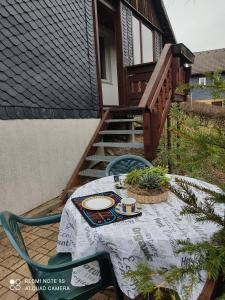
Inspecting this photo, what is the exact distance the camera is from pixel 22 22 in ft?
11.5

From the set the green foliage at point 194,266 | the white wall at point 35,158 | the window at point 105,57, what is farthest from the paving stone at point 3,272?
the window at point 105,57

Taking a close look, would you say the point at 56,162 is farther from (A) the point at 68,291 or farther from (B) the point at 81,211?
(A) the point at 68,291

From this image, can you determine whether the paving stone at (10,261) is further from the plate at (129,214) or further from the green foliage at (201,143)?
the green foliage at (201,143)

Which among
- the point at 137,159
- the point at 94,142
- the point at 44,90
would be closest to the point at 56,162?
the point at 94,142

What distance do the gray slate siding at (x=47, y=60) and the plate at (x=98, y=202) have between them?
199cm

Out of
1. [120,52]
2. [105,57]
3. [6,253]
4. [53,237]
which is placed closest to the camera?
[6,253]

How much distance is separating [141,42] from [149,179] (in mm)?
6594

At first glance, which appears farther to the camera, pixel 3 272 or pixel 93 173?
pixel 93 173

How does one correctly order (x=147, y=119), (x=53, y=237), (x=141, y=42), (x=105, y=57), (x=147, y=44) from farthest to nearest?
(x=147, y=44), (x=105, y=57), (x=141, y=42), (x=147, y=119), (x=53, y=237)

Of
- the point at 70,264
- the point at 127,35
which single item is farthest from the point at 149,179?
the point at 127,35

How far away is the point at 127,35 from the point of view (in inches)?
251

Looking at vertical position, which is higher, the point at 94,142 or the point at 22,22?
the point at 22,22

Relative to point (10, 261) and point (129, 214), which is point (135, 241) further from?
point (10, 261)

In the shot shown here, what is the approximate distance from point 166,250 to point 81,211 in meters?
0.62
